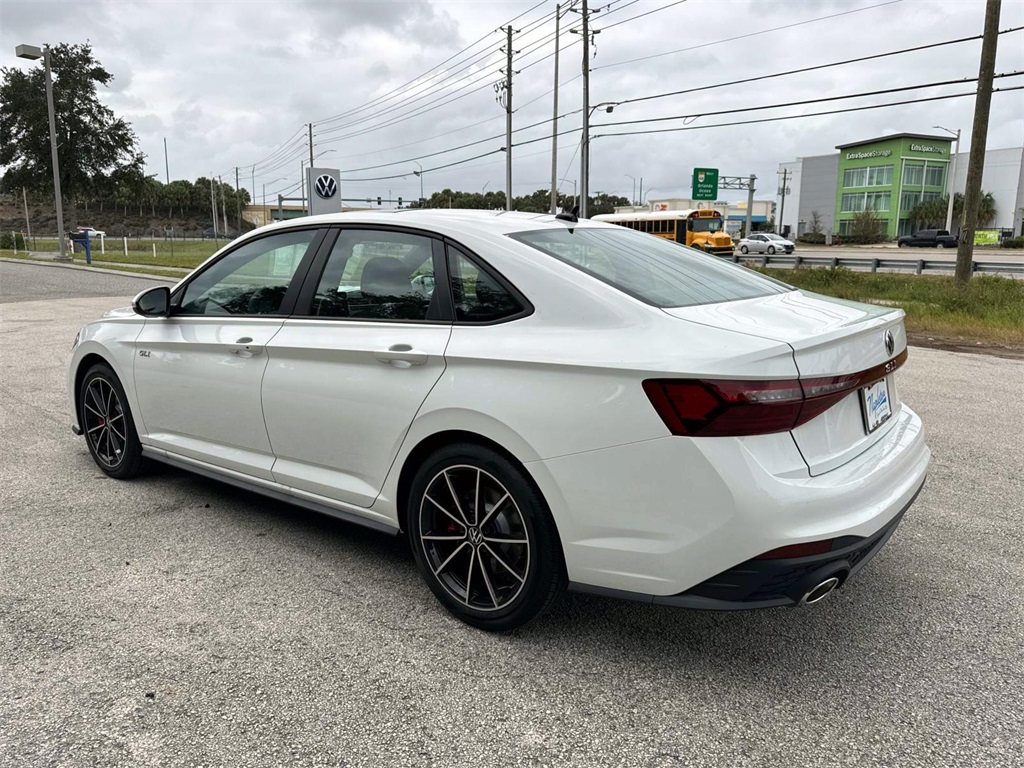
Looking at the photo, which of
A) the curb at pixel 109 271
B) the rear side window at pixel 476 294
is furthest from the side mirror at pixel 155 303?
the curb at pixel 109 271

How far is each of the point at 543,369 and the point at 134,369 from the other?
2.86m

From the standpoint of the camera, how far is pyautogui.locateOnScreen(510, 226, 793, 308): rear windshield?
9.84 feet

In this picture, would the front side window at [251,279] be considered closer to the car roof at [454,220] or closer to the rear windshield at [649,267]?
the car roof at [454,220]

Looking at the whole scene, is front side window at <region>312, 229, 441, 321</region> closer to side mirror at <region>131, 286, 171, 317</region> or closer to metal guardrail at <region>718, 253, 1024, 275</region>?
side mirror at <region>131, 286, 171, 317</region>

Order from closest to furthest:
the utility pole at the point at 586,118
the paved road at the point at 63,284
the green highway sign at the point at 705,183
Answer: the paved road at the point at 63,284 < the utility pole at the point at 586,118 < the green highway sign at the point at 705,183

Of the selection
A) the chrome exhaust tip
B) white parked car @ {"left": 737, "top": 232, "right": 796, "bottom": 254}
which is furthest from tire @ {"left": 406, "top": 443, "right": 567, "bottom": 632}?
white parked car @ {"left": 737, "top": 232, "right": 796, "bottom": 254}

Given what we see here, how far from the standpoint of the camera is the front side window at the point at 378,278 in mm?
3277

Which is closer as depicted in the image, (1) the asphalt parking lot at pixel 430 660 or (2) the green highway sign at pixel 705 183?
(1) the asphalt parking lot at pixel 430 660

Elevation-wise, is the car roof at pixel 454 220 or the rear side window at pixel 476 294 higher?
the car roof at pixel 454 220

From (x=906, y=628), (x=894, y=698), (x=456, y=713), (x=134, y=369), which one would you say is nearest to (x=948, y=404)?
(x=906, y=628)

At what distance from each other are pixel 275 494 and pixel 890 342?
2.80 m

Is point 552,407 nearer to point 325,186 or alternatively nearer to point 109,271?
point 325,186

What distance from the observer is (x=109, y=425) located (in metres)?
4.80

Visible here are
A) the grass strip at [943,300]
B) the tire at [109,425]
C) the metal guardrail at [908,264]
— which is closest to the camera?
the tire at [109,425]
